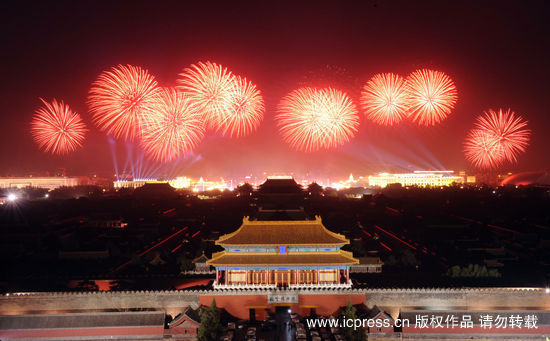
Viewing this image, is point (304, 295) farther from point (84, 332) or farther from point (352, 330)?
point (84, 332)

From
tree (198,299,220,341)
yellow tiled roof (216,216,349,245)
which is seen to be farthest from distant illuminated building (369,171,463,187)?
tree (198,299,220,341)

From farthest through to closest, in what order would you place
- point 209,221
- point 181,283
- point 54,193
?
point 54,193, point 209,221, point 181,283

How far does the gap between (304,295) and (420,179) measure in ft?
354

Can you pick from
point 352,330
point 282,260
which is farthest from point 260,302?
point 352,330

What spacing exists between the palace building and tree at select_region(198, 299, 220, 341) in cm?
289

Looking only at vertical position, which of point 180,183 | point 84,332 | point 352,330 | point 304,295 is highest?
point 180,183

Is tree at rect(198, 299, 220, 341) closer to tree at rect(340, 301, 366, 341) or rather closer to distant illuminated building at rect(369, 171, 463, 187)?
tree at rect(340, 301, 366, 341)

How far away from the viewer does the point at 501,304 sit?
2467 cm

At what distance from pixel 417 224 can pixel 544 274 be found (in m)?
24.3

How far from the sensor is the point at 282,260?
82.1ft

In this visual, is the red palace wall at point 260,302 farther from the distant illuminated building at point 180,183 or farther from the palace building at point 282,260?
the distant illuminated building at point 180,183

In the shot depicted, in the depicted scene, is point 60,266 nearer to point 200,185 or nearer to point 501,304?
point 501,304

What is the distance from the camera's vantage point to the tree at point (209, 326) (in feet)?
70.8

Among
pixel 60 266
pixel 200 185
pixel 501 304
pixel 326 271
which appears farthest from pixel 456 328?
pixel 200 185
